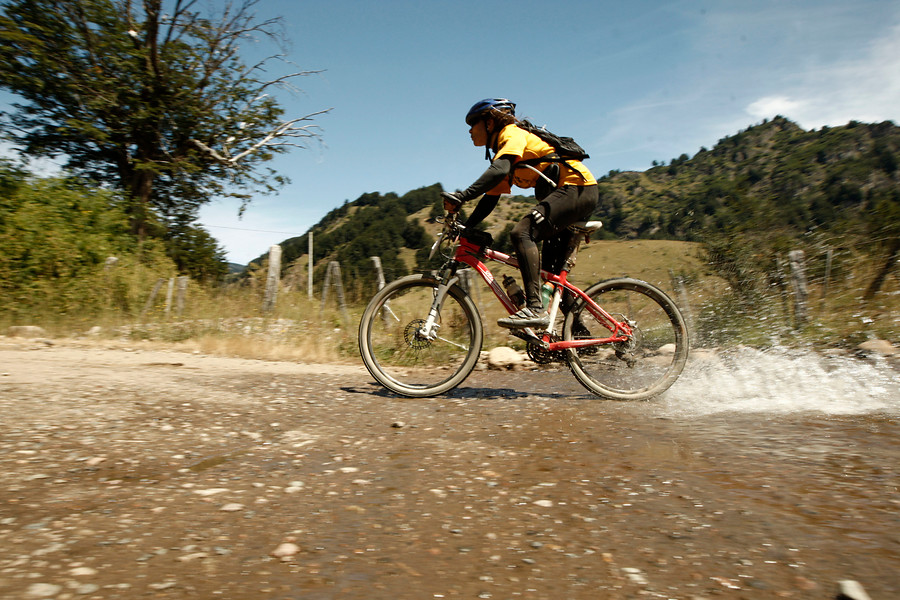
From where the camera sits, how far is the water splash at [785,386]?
4156 millimetres

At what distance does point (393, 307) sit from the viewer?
512cm

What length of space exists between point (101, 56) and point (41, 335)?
15.2m

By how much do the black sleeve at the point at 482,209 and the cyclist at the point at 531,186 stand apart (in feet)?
0.55

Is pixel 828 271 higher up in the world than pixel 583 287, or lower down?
higher up

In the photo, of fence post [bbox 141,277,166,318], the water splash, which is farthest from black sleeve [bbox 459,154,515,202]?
fence post [bbox 141,277,166,318]

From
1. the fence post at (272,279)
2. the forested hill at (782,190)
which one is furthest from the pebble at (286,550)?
the fence post at (272,279)

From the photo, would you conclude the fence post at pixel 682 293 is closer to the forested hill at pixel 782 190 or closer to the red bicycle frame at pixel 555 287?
the forested hill at pixel 782 190

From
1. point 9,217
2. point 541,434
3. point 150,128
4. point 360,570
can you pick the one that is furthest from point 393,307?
point 150,128

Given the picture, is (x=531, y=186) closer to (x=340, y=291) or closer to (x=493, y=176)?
(x=493, y=176)

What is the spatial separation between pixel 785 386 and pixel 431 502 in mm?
3779

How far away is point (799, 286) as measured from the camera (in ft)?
28.1

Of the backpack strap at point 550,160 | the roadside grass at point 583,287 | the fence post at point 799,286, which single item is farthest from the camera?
the fence post at point 799,286

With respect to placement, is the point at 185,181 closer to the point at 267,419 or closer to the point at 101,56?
the point at 101,56

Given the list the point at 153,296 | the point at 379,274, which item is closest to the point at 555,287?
the point at 379,274
